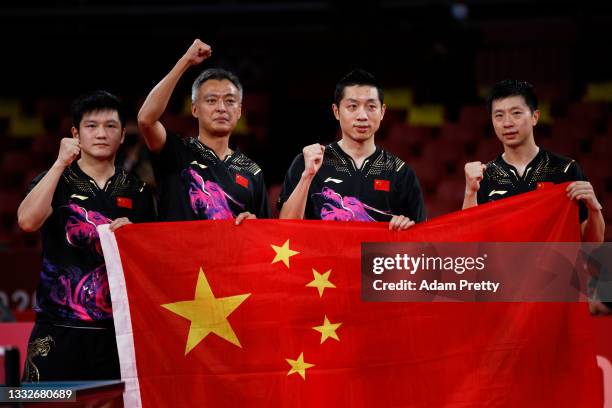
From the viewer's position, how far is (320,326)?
364cm

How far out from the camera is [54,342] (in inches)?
145

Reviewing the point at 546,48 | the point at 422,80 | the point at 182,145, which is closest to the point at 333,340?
the point at 182,145

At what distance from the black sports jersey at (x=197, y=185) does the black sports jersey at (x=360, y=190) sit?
0.72 ft

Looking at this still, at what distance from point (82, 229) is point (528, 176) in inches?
78.8

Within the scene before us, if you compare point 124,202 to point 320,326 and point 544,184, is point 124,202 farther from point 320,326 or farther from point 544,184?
point 544,184

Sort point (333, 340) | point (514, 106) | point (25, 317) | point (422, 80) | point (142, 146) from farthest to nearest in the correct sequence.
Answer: point (422, 80), point (142, 146), point (25, 317), point (514, 106), point (333, 340)

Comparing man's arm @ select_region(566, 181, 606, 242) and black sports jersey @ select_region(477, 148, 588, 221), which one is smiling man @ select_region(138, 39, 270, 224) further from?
man's arm @ select_region(566, 181, 606, 242)

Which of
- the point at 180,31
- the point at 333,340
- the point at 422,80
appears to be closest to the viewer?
the point at 333,340

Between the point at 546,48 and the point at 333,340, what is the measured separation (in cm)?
649

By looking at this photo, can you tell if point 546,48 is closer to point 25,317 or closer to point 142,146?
point 142,146

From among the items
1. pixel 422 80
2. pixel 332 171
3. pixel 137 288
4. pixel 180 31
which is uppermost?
pixel 180 31

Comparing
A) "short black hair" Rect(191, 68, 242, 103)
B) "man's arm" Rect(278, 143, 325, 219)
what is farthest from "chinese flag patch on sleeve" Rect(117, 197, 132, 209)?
"man's arm" Rect(278, 143, 325, 219)

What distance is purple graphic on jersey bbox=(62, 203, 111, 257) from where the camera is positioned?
3742mm

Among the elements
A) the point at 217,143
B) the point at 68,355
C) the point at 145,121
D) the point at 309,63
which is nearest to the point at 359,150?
the point at 217,143
